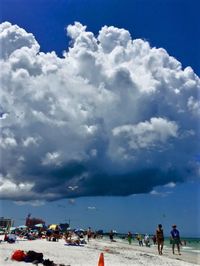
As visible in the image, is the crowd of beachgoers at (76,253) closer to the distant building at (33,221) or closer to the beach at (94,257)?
the beach at (94,257)

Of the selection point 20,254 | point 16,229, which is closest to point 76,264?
point 20,254

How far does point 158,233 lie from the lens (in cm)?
2208

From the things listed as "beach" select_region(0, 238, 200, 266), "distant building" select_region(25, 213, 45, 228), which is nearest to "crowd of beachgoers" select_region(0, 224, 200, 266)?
"beach" select_region(0, 238, 200, 266)

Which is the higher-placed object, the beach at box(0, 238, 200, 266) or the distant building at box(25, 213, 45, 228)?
the distant building at box(25, 213, 45, 228)

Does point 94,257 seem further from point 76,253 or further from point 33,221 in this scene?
point 33,221

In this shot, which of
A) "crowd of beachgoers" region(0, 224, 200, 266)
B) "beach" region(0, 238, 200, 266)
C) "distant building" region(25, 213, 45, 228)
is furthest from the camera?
"distant building" region(25, 213, 45, 228)

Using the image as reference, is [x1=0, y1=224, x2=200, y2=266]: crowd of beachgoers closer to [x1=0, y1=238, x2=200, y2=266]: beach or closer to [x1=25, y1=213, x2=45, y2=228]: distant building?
[x1=0, y1=238, x2=200, y2=266]: beach

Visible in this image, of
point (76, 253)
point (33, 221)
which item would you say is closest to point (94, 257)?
point (76, 253)

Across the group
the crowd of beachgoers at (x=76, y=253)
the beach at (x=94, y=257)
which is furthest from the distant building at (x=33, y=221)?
the beach at (x=94, y=257)

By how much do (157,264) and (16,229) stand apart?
58.0m

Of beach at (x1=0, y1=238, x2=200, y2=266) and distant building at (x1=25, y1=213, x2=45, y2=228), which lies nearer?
beach at (x1=0, y1=238, x2=200, y2=266)

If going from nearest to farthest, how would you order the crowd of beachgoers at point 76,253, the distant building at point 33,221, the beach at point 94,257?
1. the crowd of beachgoers at point 76,253
2. the beach at point 94,257
3. the distant building at point 33,221

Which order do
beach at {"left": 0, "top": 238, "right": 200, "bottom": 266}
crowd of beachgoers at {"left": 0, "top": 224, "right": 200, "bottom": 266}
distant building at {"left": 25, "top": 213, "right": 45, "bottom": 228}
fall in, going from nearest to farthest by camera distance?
1. crowd of beachgoers at {"left": 0, "top": 224, "right": 200, "bottom": 266}
2. beach at {"left": 0, "top": 238, "right": 200, "bottom": 266}
3. distant building at {"left": 25, "top": 213, "right": 45, "bottom": 228}

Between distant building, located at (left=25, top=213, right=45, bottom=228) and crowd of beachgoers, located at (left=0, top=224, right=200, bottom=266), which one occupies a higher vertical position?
distant building, located at (left=25, top=213, right=45, bottom=228)
